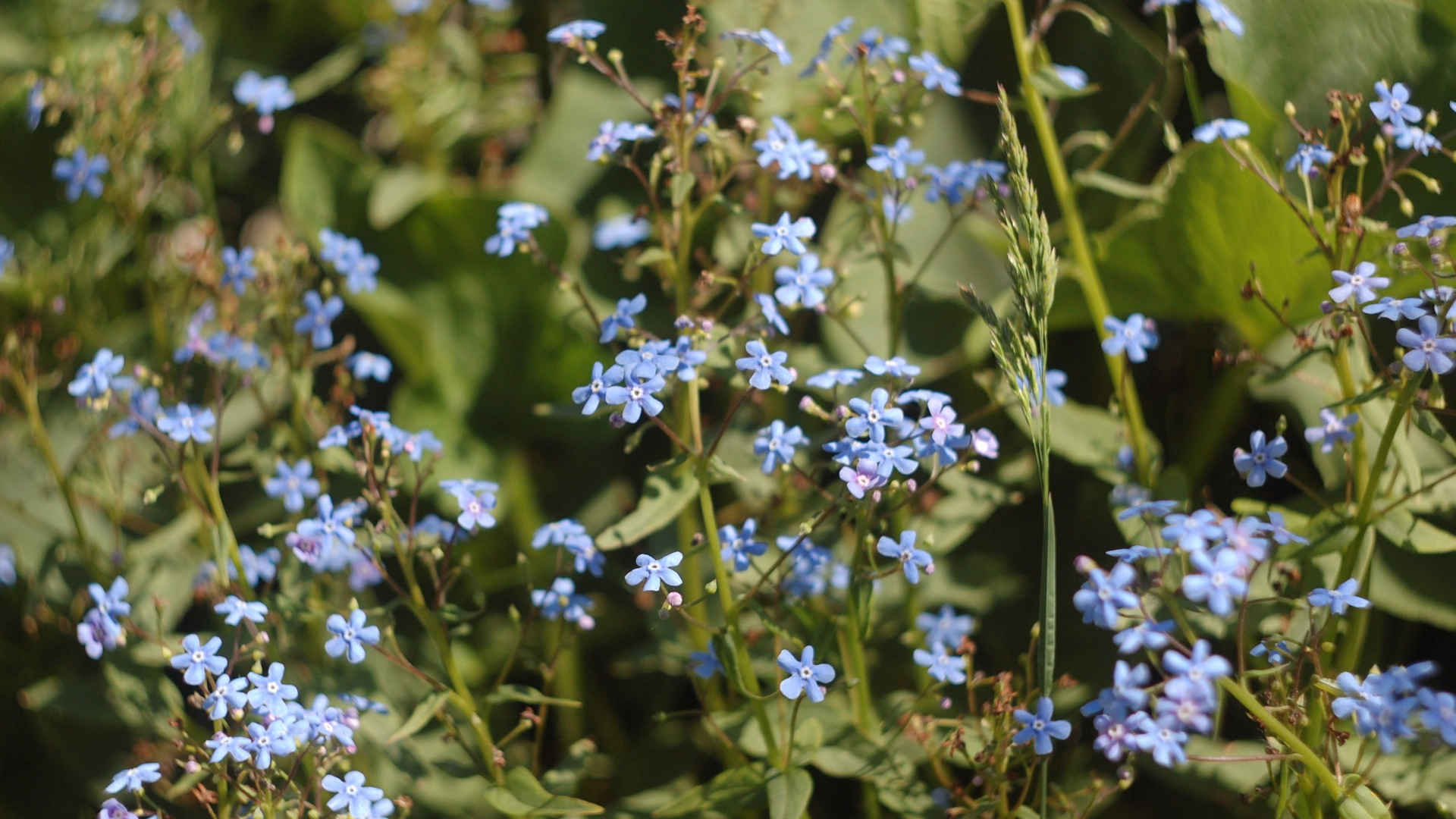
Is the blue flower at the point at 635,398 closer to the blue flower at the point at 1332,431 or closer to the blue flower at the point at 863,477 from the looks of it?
the blue flower at the point at 863,477

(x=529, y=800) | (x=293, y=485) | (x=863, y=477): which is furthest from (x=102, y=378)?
(x=863, y=477)

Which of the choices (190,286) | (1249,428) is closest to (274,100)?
(190,286)

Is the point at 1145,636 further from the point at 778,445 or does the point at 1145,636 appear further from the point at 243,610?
the point at 243,610

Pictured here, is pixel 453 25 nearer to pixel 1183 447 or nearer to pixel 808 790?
pixel 1183 447

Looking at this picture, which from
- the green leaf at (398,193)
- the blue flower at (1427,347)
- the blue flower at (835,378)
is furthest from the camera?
the green leaf at (398,193)

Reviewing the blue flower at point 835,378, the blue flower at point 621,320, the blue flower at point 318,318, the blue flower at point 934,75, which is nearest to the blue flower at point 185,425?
the blue flower at point 318,318

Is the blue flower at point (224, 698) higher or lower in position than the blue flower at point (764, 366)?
lower
